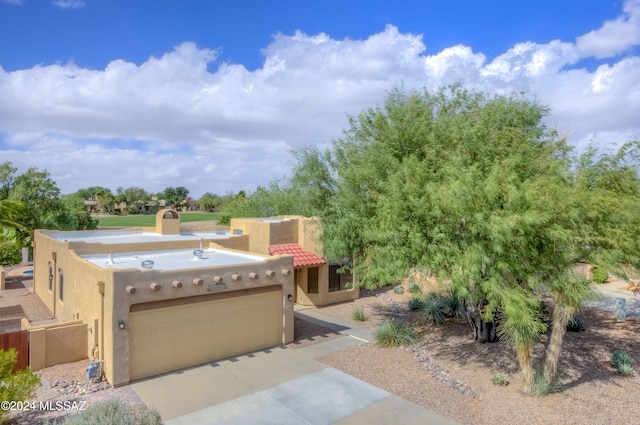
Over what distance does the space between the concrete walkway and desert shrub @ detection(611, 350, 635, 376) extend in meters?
7.13

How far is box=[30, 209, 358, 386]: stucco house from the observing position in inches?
485

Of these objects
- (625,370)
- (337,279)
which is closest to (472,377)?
(625,370)

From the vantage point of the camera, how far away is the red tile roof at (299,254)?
2141 centimetres

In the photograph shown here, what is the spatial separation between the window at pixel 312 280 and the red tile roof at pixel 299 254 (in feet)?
2.21

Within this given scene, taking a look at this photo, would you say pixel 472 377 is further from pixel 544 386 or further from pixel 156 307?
pixel 156 307

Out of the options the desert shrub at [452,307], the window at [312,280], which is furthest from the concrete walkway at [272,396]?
the desert shrub at [452,307]

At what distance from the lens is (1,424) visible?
9133 millimetres

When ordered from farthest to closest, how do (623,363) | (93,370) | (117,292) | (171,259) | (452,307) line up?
(452,307), (171,259), (623,363), (93,370), (117,292)

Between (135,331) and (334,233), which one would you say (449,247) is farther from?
(135,331)

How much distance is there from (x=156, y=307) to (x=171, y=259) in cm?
504

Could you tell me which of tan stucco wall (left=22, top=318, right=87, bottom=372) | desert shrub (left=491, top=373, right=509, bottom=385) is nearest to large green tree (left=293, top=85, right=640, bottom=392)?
desert shrub (left=491, top=373, right=509, bottom=385)

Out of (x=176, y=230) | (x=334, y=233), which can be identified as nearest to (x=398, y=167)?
(x=334, y=233)

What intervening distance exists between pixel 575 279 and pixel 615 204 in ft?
7.27

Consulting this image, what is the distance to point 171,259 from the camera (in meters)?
17.6
